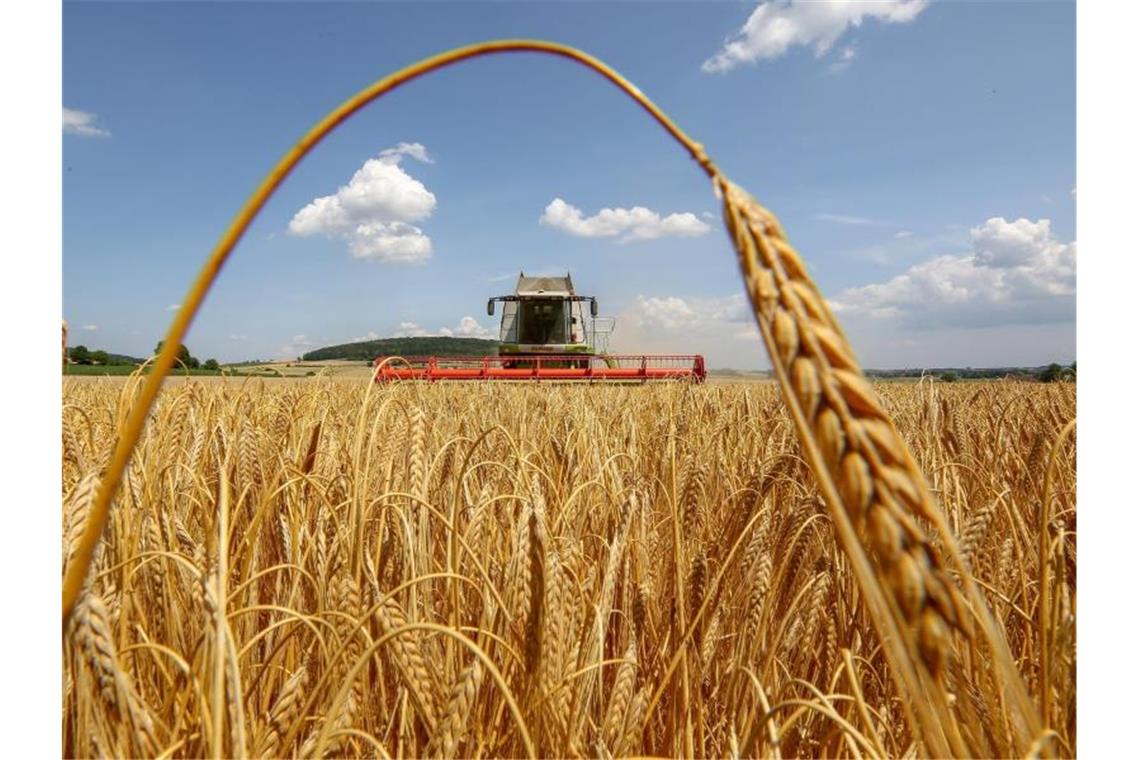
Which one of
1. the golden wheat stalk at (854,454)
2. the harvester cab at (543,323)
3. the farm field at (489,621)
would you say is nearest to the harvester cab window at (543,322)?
the harvester cab at (543,323)

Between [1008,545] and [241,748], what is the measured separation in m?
1.42

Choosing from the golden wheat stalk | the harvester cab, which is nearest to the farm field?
the golden wheat stalk

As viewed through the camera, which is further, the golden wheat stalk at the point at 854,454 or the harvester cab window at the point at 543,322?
the harvester cab window at the point at 543,322

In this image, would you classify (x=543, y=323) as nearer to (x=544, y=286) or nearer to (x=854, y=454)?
(x=544, y=286)

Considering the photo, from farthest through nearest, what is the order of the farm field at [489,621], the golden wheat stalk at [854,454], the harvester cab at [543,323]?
the harvester cab at [543,323] < the farm field at [489,621] < the golden wheat stalk at [854,454]

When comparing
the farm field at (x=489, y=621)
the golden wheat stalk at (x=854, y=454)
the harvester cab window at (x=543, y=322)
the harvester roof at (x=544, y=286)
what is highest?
the harvester roof at (x=544, y=286)

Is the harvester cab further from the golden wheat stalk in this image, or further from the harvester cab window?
the golden wheat stalk

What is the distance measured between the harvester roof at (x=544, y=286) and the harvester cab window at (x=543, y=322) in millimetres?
293

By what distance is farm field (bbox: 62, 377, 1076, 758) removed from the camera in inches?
29.6

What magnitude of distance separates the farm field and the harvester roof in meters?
12.5

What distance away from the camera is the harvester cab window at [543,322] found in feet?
46.2

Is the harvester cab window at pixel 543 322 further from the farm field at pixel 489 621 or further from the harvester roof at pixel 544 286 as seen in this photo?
the farm field at pixel 489 621

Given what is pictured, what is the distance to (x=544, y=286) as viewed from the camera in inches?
581

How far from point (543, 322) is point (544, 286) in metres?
1.11
